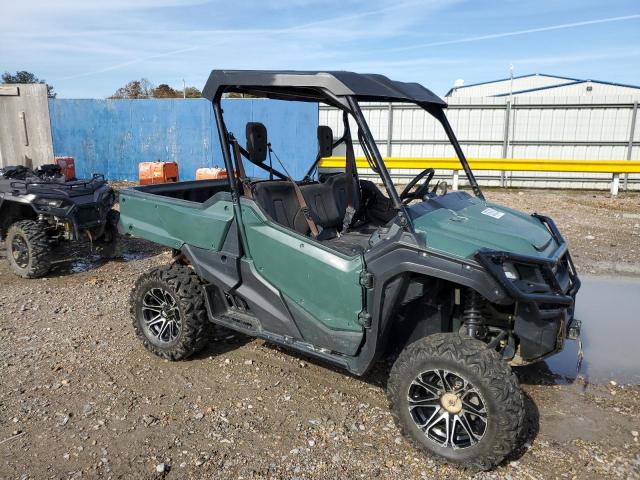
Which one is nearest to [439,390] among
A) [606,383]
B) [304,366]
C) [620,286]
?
[304,366]

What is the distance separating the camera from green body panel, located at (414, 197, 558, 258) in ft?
10.0

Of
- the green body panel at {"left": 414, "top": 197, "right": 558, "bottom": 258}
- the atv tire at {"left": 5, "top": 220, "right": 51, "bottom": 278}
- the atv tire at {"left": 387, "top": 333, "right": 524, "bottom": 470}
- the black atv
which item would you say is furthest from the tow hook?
the atv tire at {"left": 5, "top": 220, "right": 51, "bottom": 278}

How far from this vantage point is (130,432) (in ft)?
11.0

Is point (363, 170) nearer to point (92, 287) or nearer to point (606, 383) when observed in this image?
point (92, 287)

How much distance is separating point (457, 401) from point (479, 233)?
1.03m

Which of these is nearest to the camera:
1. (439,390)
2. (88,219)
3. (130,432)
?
(439,390)

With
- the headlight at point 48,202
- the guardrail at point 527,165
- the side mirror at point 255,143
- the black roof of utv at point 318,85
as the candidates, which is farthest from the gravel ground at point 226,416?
the guardrail at point 527,165

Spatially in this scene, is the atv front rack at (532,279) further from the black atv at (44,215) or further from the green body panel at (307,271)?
the black atv at (44,215)

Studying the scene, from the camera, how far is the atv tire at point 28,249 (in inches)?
252

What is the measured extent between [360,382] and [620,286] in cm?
393

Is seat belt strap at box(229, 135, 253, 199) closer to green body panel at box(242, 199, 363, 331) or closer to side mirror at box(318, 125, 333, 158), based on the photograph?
green body panel at box(242, 199, 363, 331)

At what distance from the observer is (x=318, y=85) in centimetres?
331

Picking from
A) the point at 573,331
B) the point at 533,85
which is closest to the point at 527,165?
the point at 573,331

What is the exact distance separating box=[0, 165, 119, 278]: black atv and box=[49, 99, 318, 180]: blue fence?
24.3 feet
